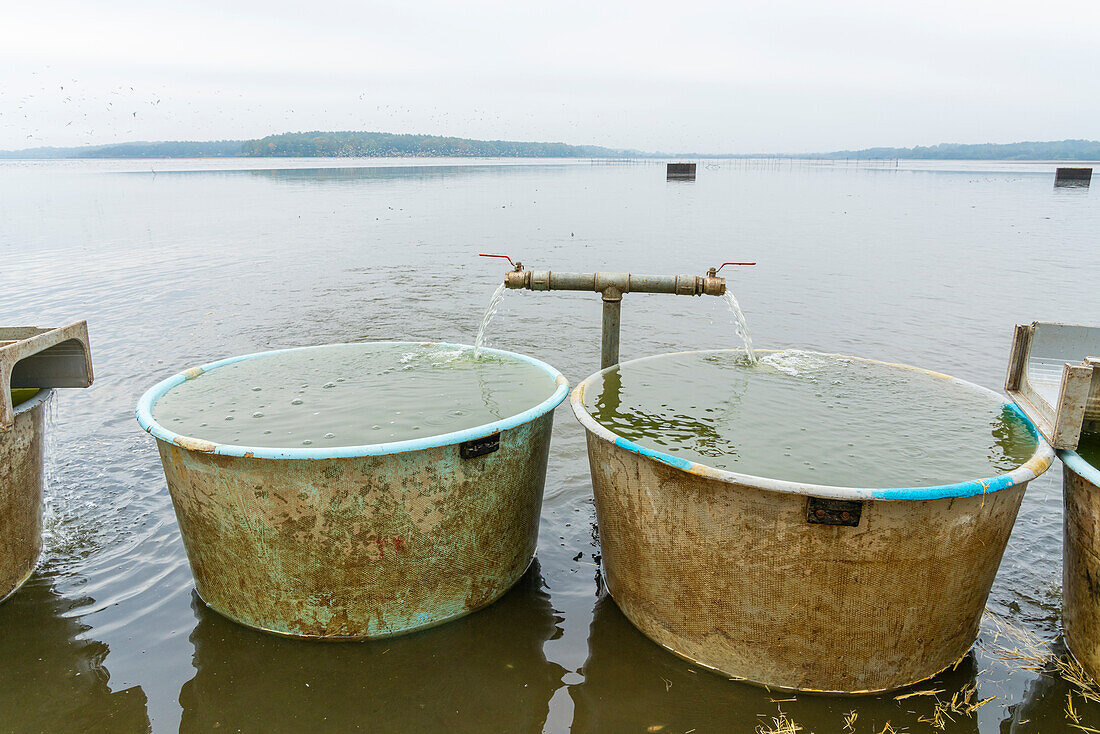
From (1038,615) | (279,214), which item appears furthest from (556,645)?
(279,214)

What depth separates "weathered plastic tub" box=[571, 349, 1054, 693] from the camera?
2.75 m

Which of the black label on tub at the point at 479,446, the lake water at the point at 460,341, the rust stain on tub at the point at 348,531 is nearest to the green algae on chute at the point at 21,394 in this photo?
the lake water at the point at 460,341

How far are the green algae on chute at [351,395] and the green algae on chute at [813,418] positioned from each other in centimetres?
68

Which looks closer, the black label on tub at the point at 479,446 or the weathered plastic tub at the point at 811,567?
the weathered plastic tub at the point at 811,567

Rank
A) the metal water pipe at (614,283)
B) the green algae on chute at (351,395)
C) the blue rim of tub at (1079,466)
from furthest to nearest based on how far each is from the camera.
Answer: the metal water pipe at (614,283), the green algae on chute at (351,395), the blue rim of tub at (1079,466)

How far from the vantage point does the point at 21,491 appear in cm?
375

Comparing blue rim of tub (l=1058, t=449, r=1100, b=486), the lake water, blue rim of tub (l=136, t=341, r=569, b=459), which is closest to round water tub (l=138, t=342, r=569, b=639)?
blue rim of tub (l=136, t=341, r=569, b=459)

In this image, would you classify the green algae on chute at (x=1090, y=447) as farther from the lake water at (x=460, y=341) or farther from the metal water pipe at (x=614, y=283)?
the metal water pipe at (x=614, y=283)

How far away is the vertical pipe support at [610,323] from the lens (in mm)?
4617

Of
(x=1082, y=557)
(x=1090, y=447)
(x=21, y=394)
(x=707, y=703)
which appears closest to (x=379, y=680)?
(x=707, y=703)

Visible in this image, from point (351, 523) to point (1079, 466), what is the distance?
3.35 m

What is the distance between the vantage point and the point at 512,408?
382 centimetres

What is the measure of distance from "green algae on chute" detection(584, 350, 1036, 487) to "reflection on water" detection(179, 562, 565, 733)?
131cm

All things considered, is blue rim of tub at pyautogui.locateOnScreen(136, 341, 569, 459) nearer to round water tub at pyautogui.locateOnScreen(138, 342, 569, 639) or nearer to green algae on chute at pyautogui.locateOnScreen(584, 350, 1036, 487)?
round water tub at pyautogui.locateOnScreen(138, 342, 569, 639)
